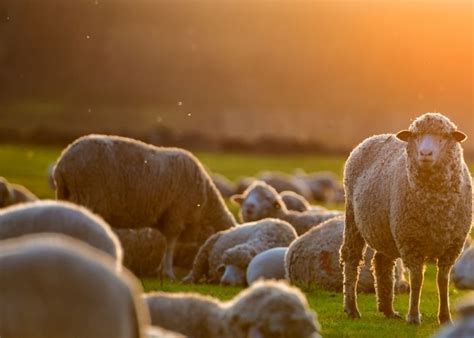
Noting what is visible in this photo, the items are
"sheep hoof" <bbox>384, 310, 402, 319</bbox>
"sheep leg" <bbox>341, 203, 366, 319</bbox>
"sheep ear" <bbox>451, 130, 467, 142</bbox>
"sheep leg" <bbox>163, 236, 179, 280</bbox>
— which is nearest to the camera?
"sheep ear" <bbox>451, 130, 467, 142</bbox>

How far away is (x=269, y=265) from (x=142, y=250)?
239 centimetres

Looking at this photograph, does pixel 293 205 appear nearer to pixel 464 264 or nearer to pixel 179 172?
pixel 179 172

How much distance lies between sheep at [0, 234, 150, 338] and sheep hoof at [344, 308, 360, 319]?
6.58 meters

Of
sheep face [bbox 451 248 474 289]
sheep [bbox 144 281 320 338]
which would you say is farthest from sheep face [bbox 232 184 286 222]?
sheep [bbox 144 281 320 338]

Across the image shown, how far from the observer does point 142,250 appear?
56.1 ft

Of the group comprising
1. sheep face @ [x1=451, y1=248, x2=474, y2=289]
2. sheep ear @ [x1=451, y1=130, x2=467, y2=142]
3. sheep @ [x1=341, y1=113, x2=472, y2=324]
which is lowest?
sheep face @ [x1=451, y1=248, x2=474, y2=289]

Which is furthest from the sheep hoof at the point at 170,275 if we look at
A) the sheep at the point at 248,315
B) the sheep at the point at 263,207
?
the sheep at the point at 248,315

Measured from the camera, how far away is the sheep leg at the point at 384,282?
43.2 feet

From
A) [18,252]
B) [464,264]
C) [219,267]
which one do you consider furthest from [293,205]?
[18,252]

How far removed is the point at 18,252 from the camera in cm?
656

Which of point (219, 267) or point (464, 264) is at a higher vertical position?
point (464, 264)

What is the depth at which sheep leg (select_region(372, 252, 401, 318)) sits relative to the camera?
13172 mm

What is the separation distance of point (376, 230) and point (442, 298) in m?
1.06

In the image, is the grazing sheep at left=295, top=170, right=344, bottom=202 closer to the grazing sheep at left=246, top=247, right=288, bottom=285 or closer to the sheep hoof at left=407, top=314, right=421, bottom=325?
the grazing sheep at left=246, top=247, right=288, bottom=285
